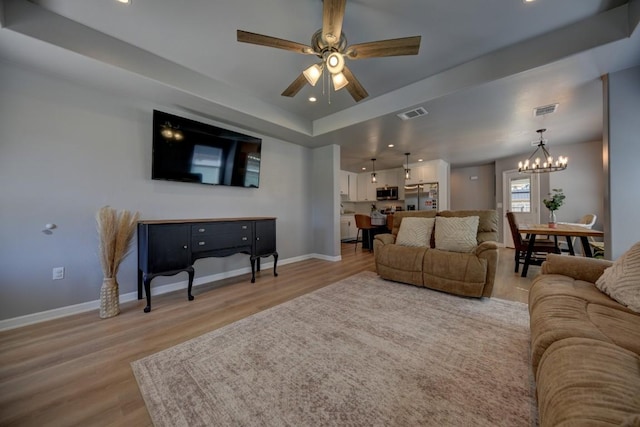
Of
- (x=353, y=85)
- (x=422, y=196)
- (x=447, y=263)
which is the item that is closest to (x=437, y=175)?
(x=422, y=196)

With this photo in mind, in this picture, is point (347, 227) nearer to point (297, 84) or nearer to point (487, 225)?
point (487, 225)

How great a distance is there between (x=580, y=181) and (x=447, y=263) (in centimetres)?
480

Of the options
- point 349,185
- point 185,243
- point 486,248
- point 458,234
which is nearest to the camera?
point 486,248

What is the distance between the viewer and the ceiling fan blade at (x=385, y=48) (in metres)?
1.75

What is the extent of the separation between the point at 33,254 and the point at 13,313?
0.54m

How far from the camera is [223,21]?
2057mm

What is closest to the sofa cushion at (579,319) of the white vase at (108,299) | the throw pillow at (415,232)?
the throw pillow at (415,232)

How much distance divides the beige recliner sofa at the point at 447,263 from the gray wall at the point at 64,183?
2893 millimetres

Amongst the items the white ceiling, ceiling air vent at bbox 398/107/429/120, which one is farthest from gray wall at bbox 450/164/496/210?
ceiling air vent at bbox 398/107/429/120

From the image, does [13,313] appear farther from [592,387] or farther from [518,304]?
[518,304]

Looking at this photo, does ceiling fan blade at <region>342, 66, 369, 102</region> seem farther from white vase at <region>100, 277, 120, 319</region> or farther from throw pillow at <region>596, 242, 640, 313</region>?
white vase at <region>100, 277, 120, 319</region>

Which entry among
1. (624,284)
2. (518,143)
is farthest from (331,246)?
(518,143)

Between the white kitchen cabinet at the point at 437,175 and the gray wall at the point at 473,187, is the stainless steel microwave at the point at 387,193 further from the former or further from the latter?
the gray wall at the point at 473,187

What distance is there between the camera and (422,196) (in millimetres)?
6562
